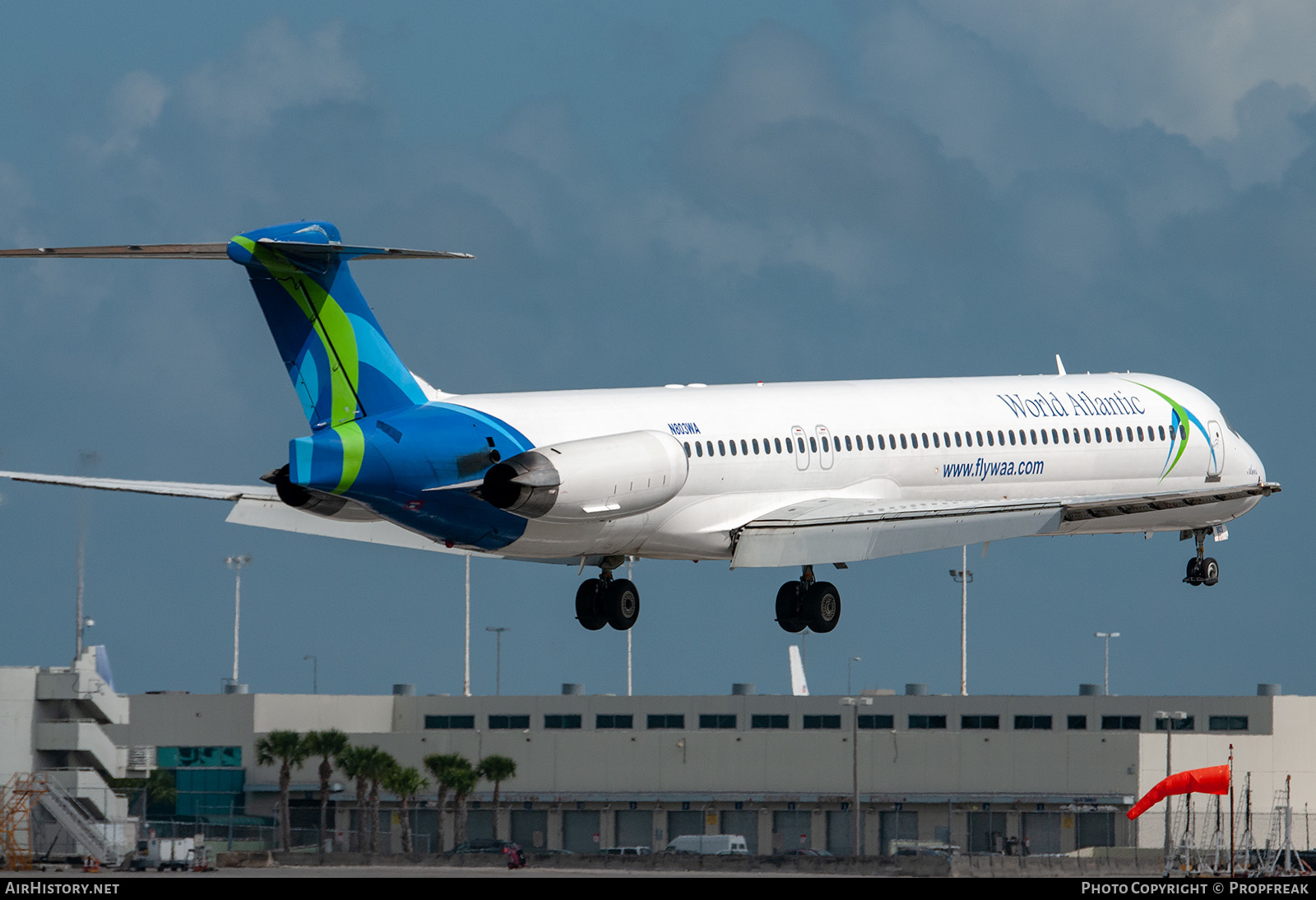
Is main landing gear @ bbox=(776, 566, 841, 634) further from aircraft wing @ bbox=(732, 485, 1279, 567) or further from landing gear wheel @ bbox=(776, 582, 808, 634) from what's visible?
aircraft wing @ bbox=(732, 485, 1279, 567)

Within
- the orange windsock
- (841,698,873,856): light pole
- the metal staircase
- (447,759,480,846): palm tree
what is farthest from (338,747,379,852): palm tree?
the orange windsock

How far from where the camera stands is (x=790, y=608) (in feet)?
146

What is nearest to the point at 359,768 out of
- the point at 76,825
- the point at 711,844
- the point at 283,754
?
the point at 283,754

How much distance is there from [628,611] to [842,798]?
49226 mm

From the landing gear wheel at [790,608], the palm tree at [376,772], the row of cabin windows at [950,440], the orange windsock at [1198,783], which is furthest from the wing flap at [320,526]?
the palm tree at [376,772]

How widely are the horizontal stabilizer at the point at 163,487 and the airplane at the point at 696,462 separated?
0.05 metres

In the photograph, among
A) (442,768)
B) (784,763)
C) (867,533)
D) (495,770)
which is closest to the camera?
(867,533)

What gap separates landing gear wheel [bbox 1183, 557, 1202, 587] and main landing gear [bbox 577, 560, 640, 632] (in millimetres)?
14107

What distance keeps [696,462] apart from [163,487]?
30.9 feet

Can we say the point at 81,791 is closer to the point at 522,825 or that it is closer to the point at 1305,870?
the point at 522,825

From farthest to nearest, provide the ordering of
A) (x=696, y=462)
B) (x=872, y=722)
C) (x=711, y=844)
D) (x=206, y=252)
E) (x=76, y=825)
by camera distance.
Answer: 1. (x=872, y=722)
2. (x=711, y=844)
3. (x=76, y=825)
4. (x=696, y=462)
5. (x=206, y=252)

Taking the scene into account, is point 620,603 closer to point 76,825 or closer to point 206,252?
point 206,252

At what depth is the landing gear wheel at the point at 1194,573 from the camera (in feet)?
165
